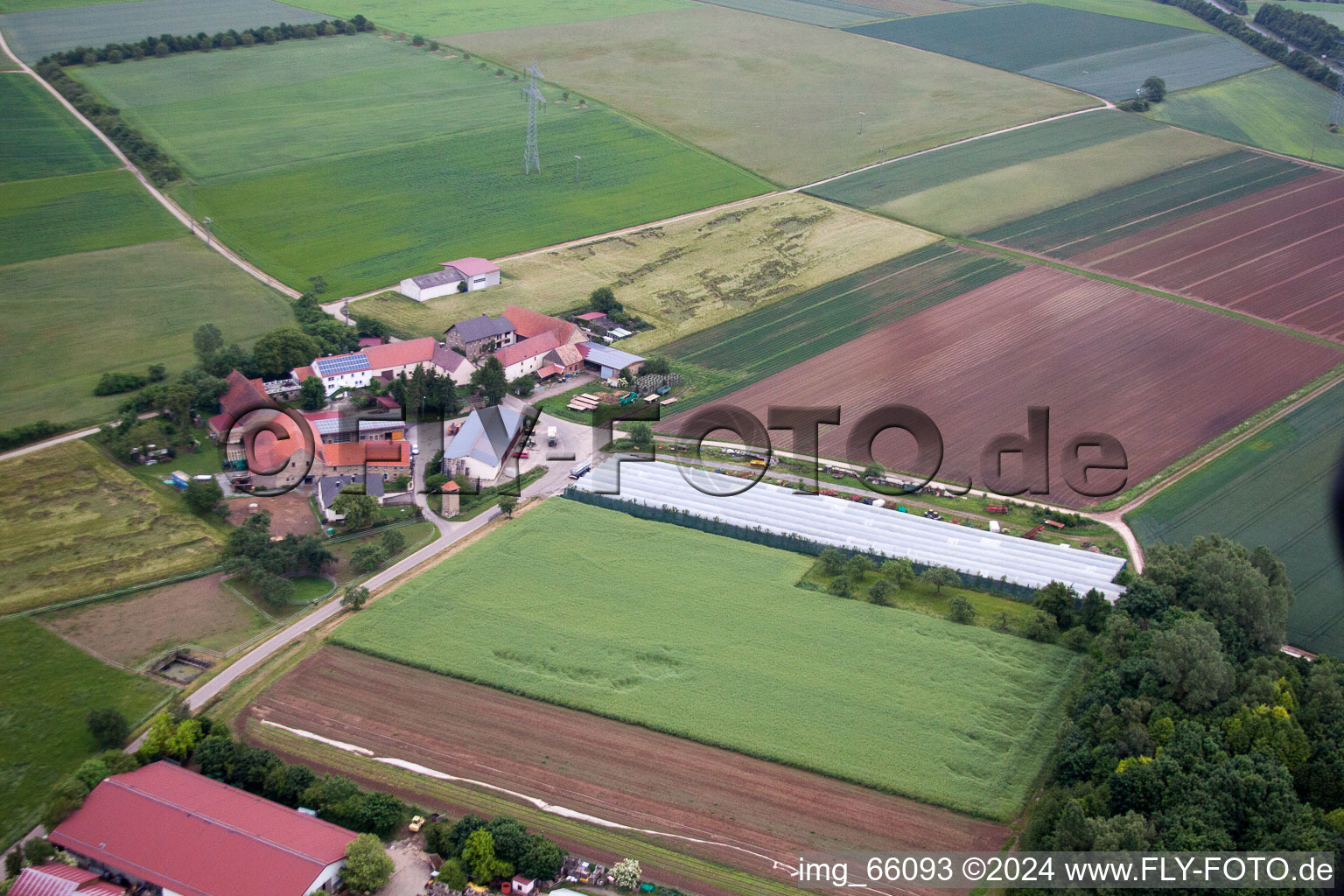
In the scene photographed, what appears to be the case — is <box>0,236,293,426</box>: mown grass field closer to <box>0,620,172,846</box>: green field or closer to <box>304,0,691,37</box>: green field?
<box>0,620,172,846</box>: green field

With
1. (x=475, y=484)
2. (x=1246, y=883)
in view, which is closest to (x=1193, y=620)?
(x=1246, y=883)

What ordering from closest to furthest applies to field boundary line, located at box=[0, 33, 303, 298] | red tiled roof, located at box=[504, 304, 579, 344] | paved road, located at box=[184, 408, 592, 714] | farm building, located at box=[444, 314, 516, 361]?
paved road, located at box=[184, 408, 592, 714]
farm building, located at box=[444, 314, 516, 361]
red tiled roof, located at box=[504, 304, 579, 344]
field boundary line, located at box=[0, 33, 303, 298]

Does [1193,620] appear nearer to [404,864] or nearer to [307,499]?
[404,864]

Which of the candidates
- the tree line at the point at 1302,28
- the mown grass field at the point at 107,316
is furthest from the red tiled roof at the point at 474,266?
the tree line at the point at 1302,28

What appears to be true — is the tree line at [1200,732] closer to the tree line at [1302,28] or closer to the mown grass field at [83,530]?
the mown grass field at [83,530]

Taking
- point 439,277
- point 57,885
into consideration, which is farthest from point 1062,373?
point 57,885

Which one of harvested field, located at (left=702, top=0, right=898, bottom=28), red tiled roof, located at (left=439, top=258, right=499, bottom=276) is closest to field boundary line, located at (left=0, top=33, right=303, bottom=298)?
red tiled roof, located at (left=439, top=258, right=499, bottom=276)
